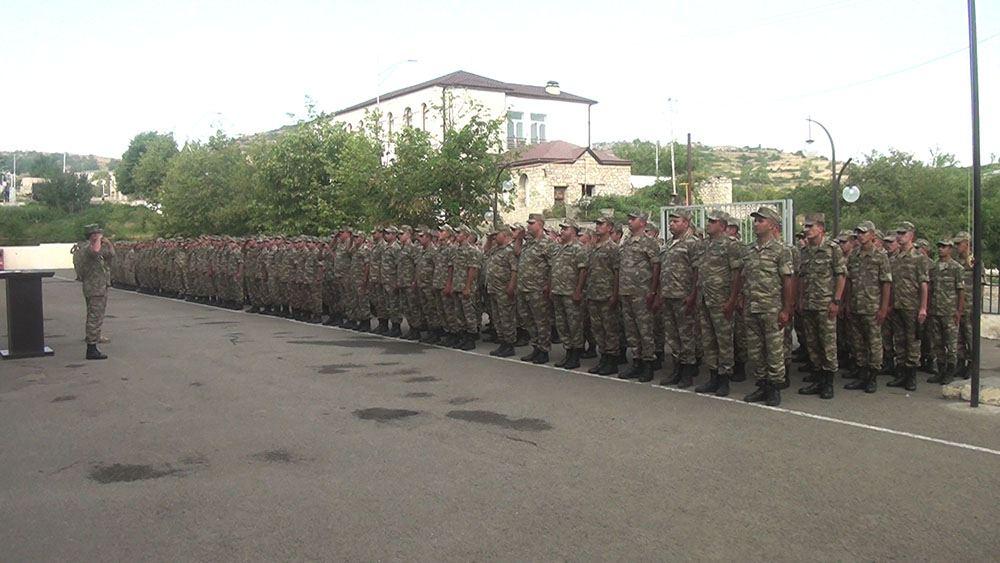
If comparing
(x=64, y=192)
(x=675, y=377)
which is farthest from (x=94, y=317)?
(x=64, y=192)

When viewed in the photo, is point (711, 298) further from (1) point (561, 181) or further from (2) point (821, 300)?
(1) point (561, 181)

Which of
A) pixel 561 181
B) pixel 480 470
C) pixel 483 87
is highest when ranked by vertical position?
pixel 483 87

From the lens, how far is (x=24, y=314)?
12398 mm

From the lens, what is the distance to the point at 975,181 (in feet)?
26.6

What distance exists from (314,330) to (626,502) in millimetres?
11421

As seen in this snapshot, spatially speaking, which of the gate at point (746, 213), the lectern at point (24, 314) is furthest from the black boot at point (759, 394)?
the lectern at point (24, 314)

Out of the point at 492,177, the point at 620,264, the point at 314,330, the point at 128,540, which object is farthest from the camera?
the point at 492,177

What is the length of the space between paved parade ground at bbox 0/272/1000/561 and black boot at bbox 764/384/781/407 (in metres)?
0.28

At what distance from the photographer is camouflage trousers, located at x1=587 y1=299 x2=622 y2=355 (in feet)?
34.2

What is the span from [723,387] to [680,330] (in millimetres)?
856

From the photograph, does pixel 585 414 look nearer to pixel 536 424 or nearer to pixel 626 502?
pixel 536 424

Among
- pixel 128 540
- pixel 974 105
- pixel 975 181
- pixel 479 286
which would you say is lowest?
pixel 128 540

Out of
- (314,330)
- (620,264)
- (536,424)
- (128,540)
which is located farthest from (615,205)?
(128,540)

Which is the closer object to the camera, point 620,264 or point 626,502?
point 626,502
